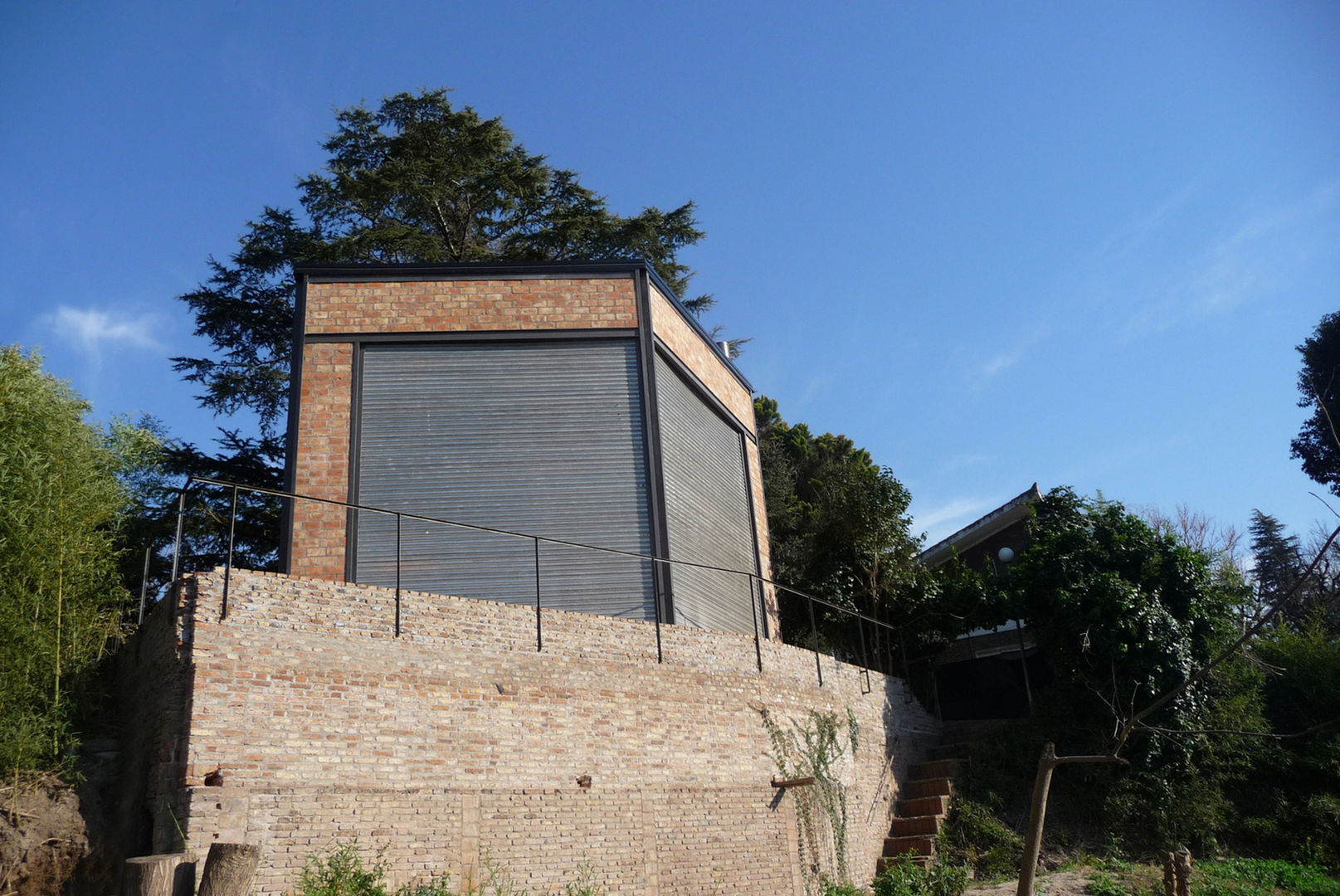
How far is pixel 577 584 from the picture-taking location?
11.5 metres

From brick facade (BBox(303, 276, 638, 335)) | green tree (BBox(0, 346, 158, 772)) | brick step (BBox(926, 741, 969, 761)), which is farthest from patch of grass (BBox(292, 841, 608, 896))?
brick step (BBox(926, 741, 969, 761))

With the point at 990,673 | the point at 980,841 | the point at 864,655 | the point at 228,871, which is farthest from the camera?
the point at 990,673

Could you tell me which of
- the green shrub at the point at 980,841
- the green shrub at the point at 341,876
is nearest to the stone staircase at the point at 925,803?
the green shrub at the point at 980,841

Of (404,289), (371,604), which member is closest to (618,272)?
(404,289)

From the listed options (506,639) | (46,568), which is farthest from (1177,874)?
(46,568)

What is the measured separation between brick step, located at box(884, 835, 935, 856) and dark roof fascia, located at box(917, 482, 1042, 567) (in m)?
6.58

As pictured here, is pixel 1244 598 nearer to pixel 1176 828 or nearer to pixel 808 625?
pixel 1176 828

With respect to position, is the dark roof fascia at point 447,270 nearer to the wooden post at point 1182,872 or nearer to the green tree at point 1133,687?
the green tree at point 1133,687

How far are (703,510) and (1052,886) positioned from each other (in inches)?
242

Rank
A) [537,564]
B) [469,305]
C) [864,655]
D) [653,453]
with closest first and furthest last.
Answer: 1. [537,564]
2. [653,453]
3. [469,305]
4. [864,655]

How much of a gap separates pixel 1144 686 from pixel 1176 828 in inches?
71.4

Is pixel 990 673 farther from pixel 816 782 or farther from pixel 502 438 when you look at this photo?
pixel 502 438

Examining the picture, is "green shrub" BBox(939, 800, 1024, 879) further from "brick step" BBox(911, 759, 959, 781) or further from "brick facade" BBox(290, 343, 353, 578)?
"brick facade" BBox(290, 343, 353, 578)

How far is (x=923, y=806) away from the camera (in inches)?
531
